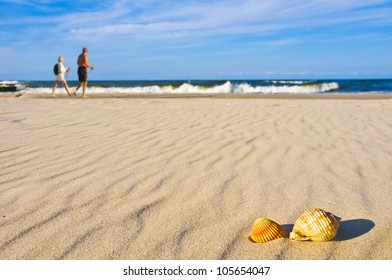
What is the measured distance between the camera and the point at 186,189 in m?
2.66

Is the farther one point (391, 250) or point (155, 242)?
point (155, 242)

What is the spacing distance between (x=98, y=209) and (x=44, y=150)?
1.72m

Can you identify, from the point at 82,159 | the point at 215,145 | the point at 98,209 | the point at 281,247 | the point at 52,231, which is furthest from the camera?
the point at 215,145

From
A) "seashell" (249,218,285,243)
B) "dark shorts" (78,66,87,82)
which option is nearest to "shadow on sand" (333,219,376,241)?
"seashell" (249,218,285,243)

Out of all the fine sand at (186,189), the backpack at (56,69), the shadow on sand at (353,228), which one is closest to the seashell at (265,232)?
the fine sand at (186,189)

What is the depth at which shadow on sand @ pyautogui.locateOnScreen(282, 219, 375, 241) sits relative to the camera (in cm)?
194

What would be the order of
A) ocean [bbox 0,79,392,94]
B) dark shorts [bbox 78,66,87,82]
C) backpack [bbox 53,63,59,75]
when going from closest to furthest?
dark shorts [bbox 78,66,87,82]
backpack [bbox 53,63,59,75]
ocean [bbox 0,79,392,94]

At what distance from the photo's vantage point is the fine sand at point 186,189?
1.87 m

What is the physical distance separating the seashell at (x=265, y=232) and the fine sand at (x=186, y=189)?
3 centimetres

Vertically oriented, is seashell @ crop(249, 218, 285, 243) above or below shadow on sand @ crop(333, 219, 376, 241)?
above

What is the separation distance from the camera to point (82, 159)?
3.42 metres

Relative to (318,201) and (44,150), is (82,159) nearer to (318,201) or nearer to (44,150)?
(44,150)

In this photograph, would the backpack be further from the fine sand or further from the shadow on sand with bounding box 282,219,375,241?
the shadow on sand with bounding box 282,219,375,241
